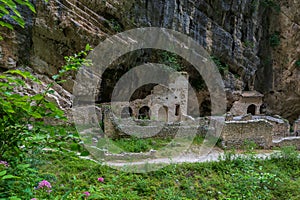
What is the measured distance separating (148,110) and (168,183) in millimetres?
10751

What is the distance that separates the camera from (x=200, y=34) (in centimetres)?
1862

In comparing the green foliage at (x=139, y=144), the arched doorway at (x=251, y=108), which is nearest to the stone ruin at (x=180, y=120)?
the arched doorway at (x=251, y=108)

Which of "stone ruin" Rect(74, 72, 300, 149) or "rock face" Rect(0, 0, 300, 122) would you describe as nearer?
"stone ruin" Rect(74, 72, 300, 149)

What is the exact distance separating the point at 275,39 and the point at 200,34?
943cm

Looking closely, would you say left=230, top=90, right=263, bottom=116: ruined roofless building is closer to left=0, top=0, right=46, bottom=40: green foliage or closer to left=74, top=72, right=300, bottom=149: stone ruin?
left=74, top=72, right=300, bottom=149: stone ruin

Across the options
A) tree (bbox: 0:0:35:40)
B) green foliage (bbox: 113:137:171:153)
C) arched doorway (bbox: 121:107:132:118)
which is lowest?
green foliage (bbox: 113:137:171:153)

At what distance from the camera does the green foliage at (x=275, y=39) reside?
74.9 feet

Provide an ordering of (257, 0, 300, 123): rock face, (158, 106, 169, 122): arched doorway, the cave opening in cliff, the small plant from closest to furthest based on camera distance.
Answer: the cave opening in cliff < (158, 106, 169, 122): arched doorway < the small plant < (257, 0, 300, 123): rock face

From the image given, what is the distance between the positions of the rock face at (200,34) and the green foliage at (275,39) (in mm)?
351

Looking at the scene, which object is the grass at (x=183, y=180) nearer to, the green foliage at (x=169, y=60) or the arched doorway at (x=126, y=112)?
the arched doorway at (x=126, y=112)

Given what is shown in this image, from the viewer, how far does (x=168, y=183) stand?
734 centimetres

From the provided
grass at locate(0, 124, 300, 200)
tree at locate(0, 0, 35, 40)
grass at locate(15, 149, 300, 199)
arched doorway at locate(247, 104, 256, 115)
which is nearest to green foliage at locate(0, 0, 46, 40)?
tree at locate(0, 0, 35, 40)

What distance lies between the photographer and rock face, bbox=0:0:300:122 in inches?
521

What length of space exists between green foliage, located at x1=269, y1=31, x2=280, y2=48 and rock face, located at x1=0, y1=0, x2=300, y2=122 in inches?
13.8
